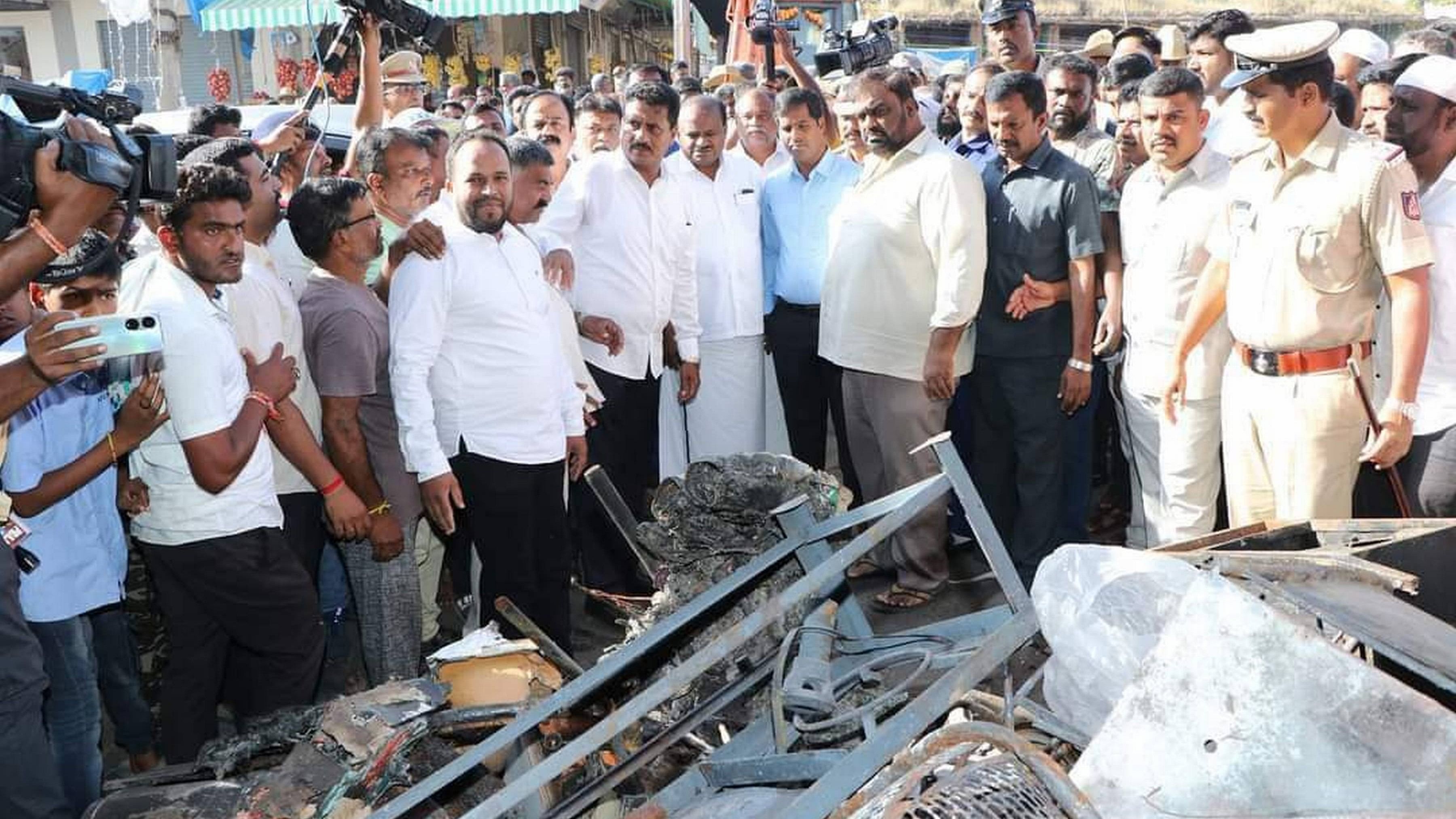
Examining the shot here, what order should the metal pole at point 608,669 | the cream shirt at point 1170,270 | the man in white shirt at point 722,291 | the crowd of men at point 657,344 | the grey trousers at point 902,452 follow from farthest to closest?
1. the man in white shirt at point 722,291
2. the grey trousers at point 902,452
3. the cream shirt at point 1170,270
4. the crowd of men at point 657,344
5. the metal pole at point 608,669

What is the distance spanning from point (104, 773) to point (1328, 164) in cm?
417

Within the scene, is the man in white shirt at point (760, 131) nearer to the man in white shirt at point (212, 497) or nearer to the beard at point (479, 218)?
the beard at point (479, 218)

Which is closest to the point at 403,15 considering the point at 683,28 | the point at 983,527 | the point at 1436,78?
the point at 983,527

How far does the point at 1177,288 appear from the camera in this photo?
413cm

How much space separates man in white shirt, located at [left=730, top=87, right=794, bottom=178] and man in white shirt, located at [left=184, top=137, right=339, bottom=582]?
272 centimetres

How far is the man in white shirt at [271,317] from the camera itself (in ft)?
11.0

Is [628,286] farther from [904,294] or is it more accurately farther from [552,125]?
[552,125]

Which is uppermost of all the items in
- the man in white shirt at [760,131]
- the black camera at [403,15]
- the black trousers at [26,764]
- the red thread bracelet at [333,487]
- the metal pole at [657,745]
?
the black camera at [403,15]

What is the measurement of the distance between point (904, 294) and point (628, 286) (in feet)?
3.73

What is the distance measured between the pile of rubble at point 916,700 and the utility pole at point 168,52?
1317 cm

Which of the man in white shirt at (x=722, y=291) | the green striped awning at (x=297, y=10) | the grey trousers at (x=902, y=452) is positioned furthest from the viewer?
the green striped awning at (x=297, y=10)

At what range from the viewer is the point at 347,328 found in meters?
3.57

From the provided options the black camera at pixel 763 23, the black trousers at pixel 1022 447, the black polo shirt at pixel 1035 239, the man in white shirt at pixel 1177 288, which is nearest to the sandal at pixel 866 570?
the black trousers at pixel 1022 447

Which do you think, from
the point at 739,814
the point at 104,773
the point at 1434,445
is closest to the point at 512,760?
the point at 739,814
